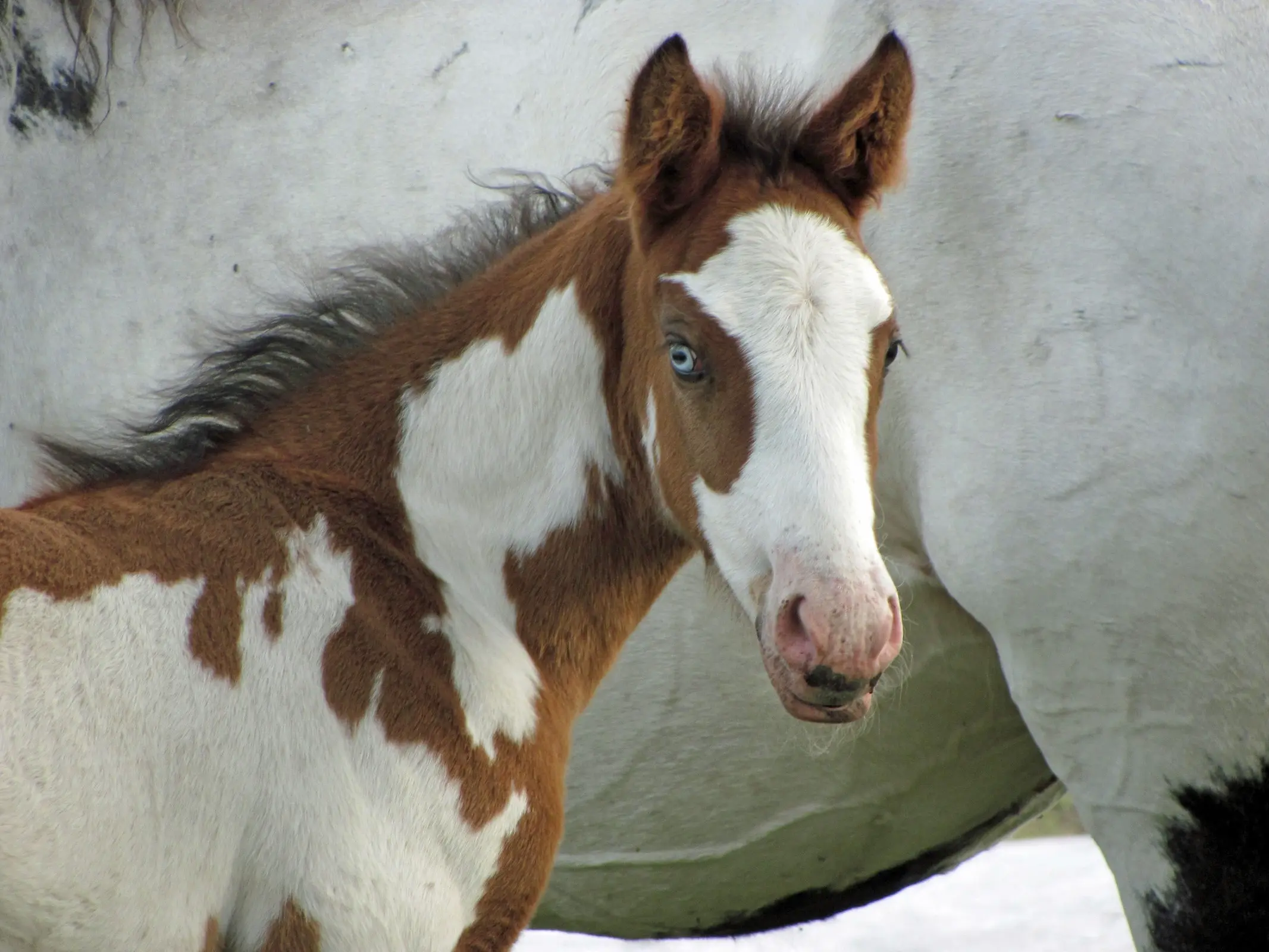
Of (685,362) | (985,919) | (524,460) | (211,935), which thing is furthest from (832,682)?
(985,919)

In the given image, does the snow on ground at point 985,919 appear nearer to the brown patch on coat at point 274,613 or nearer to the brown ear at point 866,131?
the brown patch on coat at point 274,613

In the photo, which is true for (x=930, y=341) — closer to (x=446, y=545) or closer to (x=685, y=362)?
(x=685, y=362)

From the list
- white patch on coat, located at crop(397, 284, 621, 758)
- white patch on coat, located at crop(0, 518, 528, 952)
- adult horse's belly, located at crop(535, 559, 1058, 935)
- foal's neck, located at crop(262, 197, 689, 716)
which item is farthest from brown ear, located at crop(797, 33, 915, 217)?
white patch on coat, located at crop(0, 518, 528, 952)

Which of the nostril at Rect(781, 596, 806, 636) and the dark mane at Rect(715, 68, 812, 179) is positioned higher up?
the dark mane at Rect(715, 68, 812, 179)

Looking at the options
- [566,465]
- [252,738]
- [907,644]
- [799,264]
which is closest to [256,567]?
[252,738]

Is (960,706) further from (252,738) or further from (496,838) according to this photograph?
(252,738)

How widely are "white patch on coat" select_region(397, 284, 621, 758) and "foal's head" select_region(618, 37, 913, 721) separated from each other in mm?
122

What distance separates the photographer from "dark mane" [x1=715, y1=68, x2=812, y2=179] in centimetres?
228

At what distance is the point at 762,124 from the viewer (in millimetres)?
2311

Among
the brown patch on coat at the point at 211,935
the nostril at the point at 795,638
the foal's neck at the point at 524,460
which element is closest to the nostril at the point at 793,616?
the nostril at the point at 795,638

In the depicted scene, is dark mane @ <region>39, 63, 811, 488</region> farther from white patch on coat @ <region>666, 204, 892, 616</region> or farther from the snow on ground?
the snow on ground

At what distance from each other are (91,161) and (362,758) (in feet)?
6.69

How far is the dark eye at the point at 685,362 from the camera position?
2166 millimetres

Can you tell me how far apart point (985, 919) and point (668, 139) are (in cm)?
300
